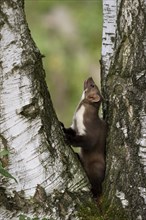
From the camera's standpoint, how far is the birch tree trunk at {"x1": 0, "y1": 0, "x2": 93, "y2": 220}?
12.0ft

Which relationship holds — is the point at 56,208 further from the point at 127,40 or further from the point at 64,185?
the point at 127,40

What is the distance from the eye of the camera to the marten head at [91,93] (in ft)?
14.6

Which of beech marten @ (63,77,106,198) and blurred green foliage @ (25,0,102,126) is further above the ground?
beech marten @ (63,77,106,198)

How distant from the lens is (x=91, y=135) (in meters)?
4.46

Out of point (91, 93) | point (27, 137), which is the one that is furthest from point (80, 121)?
point (27, 137)

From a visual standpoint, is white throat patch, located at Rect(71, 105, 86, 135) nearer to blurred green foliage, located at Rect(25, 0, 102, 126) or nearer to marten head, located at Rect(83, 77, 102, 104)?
marten head, located at Rect(83, 77, 102, 104)

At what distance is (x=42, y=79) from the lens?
380 centimetres

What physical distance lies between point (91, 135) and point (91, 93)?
0.83ft

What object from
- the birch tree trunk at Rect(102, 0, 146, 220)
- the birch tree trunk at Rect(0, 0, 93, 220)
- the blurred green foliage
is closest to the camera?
the birch tree trunk at Rect(0, 0, 93, 220)

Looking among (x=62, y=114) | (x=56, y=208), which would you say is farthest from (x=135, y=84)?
(x=62, y=114)

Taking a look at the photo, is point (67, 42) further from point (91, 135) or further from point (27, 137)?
point (27, 137)

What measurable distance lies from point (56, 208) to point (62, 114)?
232 inches

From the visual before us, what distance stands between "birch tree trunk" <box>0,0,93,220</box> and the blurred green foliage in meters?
5.64

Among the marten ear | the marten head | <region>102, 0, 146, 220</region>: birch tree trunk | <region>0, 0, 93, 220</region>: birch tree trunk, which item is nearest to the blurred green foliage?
the marten head
